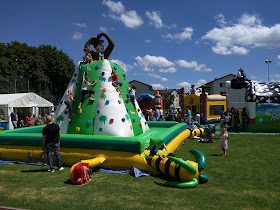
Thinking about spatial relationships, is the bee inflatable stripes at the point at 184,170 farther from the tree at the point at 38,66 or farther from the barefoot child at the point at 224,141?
the tree at the point at 38,66

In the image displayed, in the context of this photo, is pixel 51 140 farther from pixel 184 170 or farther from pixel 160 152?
pixel 184 170

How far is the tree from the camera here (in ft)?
94.6

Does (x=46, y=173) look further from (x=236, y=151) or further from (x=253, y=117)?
(x=253, y=117)

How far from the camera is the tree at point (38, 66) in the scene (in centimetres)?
2885

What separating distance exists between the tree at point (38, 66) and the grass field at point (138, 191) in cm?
2279

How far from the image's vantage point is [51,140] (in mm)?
6055

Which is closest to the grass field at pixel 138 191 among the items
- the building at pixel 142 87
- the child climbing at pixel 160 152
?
the child climbing at pixel 160 152

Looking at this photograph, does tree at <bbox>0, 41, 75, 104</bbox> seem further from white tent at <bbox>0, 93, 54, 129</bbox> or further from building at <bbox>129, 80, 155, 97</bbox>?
building at <bbox>129, 80, 155, 97</bbox>

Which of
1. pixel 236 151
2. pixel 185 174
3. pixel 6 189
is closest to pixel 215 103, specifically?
pixel 236 151

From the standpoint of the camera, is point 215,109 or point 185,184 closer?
point 185,184

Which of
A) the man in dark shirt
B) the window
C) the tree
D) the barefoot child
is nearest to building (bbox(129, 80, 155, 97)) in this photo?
the tree

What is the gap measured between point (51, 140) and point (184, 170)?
11.3 ft

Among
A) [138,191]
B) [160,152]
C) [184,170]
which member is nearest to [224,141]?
[160,152]

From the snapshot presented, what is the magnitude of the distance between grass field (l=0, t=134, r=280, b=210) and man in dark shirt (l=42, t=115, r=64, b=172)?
1.30 feet
